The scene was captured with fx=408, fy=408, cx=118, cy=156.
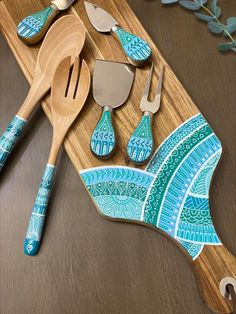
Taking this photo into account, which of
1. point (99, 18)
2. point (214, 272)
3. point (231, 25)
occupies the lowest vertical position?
point (214, 272)

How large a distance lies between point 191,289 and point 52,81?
358mm

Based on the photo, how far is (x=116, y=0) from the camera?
0.70 meters

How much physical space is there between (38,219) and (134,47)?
306 mm

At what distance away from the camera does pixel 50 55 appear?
25.3 inches

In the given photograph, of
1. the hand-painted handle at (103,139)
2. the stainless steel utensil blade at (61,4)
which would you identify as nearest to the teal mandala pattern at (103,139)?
the hand-painted handle at (103,139)

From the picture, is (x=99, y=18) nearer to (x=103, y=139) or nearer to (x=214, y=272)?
(x=103, y=139)

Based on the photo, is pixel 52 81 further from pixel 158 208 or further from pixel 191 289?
pixel 191 289

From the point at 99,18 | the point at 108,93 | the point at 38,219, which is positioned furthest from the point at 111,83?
the point at 38,219

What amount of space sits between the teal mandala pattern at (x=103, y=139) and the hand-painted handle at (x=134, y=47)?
0.11m

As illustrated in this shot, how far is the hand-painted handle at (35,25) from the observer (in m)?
0.64

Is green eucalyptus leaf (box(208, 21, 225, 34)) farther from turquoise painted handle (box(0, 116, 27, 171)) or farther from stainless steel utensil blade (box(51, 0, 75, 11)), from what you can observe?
turquoise painted handle (box(0, 116, 27, 171))

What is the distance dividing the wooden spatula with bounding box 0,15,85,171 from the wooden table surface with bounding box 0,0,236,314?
3 cm

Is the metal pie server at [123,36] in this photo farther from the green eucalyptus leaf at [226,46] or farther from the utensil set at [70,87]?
the green eucalyptus leaf at [226,46]

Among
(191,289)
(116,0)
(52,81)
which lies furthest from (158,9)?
(191,289)
